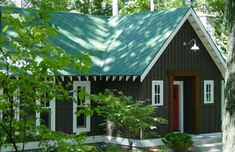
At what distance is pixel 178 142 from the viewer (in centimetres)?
1564

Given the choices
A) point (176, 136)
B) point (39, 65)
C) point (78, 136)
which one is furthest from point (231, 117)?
point (176, 136)

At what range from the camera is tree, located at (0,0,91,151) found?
14.9 ft

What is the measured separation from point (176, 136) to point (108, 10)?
2644 cm

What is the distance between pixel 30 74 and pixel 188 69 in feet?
46.8

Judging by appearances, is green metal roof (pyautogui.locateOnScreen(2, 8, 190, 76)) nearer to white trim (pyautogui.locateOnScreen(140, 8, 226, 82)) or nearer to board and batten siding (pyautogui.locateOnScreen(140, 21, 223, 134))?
white trim (pyautogui.locateOnScreen(140, 8, 226, 82))

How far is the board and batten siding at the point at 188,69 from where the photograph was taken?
17.4 m

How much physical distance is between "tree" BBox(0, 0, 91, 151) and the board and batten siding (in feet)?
39.8

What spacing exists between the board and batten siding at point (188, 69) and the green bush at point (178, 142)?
1.56 meters

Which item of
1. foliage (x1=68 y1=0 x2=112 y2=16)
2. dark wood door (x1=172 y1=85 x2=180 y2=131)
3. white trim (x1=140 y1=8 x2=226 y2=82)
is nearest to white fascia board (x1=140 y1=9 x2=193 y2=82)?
white trim (x1=140 y1=8 x2=226 y2=82)

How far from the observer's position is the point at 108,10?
1608 inches

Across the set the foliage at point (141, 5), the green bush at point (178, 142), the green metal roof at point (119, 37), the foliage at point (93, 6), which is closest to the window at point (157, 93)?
the green metal roof at point (119, 37)

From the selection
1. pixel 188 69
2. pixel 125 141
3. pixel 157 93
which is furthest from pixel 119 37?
pixel 125 141

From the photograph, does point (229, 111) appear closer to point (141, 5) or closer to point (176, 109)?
point (176, 109)

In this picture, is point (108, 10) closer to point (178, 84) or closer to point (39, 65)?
point (178, 84)
